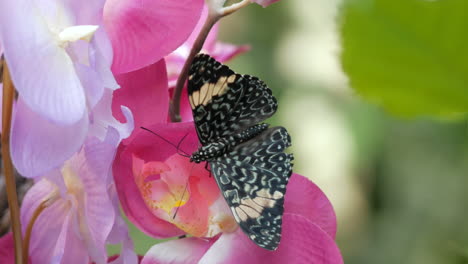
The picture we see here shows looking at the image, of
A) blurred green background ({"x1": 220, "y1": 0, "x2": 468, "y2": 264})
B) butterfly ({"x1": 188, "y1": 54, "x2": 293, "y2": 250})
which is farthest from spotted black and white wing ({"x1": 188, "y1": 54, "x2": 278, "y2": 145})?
blurred green background ({"x1": 220, "y1": 0, "x2": 468, "y2": 264})

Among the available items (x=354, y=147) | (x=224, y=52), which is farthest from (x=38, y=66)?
(x=354, y=147)

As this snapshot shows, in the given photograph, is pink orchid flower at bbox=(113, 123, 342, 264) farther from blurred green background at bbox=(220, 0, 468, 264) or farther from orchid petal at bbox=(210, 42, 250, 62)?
blurred green background at bbox=(220, 0, 468, 264)

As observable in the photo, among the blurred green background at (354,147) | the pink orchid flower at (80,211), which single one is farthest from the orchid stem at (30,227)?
the blurred green background at (354,147)

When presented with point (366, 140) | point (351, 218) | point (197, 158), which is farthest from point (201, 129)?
point (351, 218)

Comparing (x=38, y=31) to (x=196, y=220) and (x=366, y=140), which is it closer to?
(x=196, y=220)

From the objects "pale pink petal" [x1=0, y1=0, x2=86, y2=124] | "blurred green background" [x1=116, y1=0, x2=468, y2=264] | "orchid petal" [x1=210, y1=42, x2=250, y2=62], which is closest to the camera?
"pale pink petal" [x1=0, y1=0, x2=86, y2=124]

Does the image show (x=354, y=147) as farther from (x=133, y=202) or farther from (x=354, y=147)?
(x=133, y=202)
